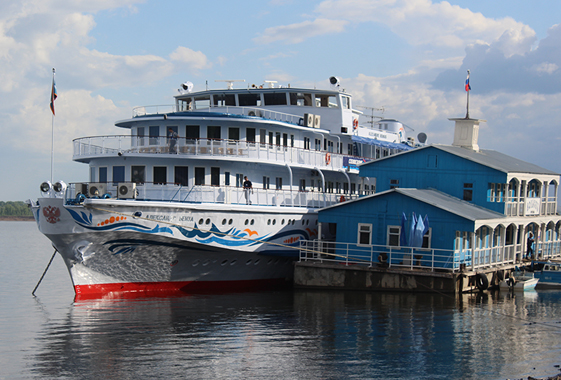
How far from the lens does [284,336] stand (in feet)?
61.6

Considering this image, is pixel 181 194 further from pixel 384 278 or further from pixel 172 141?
pixel 384 278

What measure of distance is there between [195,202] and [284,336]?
830cm

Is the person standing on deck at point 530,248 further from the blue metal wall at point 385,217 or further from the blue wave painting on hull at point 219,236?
the blue wave painting on hull at point 219,236

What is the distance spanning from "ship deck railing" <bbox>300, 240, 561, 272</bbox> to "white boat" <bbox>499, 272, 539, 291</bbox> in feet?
3.30

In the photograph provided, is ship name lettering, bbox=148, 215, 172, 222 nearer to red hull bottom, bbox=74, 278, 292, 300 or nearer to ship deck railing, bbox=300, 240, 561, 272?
red hull bottom, bbox=74, 278, 292, 300

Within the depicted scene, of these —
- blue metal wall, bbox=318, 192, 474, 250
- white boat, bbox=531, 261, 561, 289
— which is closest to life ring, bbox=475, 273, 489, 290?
blue metal wall, bbox=318, 192, 474, 250

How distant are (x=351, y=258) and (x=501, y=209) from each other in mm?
7666

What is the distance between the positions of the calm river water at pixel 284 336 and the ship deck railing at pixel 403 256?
4.93 ft

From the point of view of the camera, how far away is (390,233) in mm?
27906

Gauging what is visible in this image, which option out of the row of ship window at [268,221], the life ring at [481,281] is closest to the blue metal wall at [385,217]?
the row of ship window at [268,221]

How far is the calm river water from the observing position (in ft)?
50.3

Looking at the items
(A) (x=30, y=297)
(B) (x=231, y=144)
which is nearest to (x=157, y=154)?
(B) (x=231, y=144)

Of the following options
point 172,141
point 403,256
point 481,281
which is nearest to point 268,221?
point 172,141

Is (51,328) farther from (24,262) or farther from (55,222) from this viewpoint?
(24,262)
